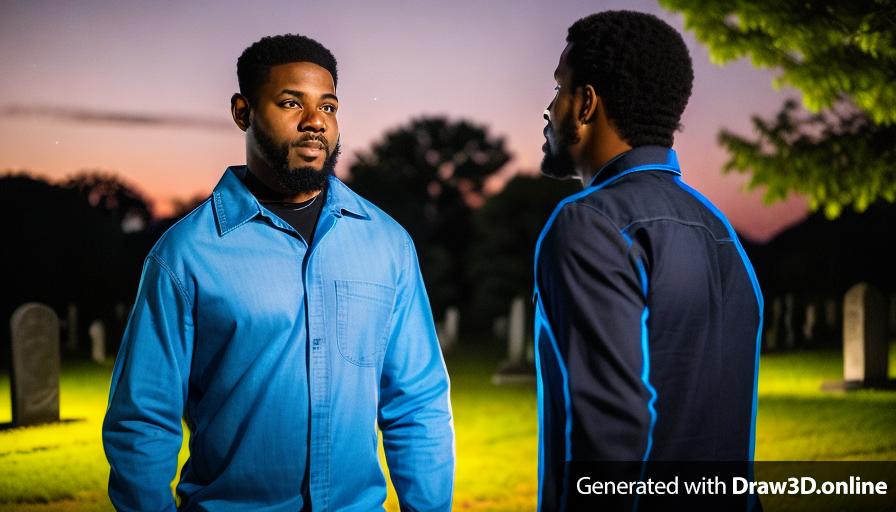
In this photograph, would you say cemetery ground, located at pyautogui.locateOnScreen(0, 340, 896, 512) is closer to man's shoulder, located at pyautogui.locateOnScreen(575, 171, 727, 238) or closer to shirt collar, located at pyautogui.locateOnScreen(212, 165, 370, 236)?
shirt collar, located at pyautogui.locateOnScreen(212, 165, 370, 236)

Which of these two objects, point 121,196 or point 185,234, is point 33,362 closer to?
point 185,234

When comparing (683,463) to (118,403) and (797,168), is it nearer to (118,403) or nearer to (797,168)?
(118,403)

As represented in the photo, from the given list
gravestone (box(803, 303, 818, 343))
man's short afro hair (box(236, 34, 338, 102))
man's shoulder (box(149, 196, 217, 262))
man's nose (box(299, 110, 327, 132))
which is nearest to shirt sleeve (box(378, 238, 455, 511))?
man's nose (box(299, 110, 327, 132))

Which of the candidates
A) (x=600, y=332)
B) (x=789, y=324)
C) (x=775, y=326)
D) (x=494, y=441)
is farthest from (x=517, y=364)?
(x=600, y=332)

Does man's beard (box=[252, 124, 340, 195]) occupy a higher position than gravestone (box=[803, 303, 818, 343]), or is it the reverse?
man's beard (box=[252, 124, 340, 195])

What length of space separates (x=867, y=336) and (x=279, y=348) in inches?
463

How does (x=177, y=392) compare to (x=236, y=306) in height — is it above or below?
below

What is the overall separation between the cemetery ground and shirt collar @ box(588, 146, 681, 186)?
4.84m

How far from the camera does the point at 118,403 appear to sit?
2.66m

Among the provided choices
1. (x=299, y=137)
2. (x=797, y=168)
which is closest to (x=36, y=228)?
(x=797, y=168)

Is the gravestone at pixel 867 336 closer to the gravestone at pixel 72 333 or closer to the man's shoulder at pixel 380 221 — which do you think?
the man's shoulder at pixel 380 221

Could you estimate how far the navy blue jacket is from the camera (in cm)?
207

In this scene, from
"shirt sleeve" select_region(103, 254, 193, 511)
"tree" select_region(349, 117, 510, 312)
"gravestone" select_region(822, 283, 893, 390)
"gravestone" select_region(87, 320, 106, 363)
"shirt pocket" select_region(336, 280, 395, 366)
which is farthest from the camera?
"tree" select_region(349, 117, 510, 312)

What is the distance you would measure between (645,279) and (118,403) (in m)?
1.72
